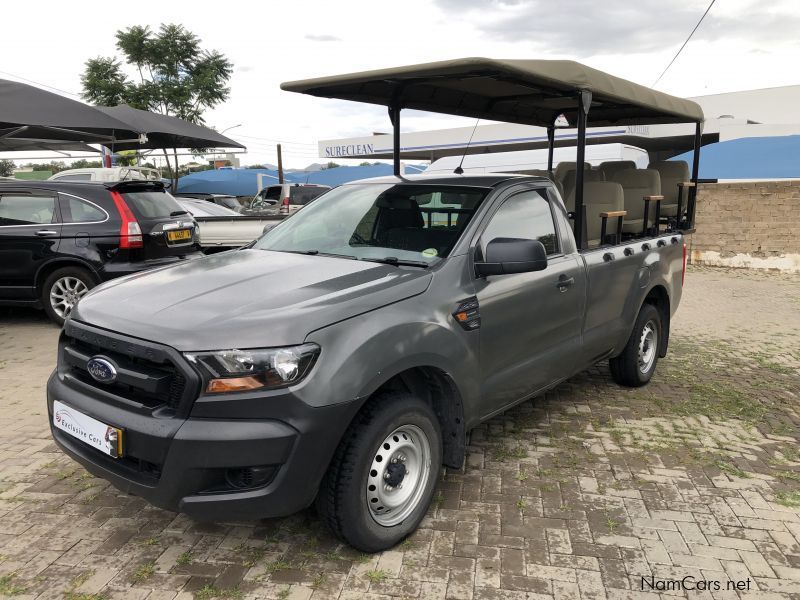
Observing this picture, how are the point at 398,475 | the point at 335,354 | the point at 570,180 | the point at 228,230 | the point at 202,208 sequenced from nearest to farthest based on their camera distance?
the point at 335,354 → the point at 398,475 → the point at 570,180 → the point at 228,230 → the point at 202,208

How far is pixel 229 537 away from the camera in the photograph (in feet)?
10.4

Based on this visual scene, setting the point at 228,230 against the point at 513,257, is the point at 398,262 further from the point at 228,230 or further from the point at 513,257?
the point at 228,230

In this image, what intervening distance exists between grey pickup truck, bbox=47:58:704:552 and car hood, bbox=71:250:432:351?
0.01 metres

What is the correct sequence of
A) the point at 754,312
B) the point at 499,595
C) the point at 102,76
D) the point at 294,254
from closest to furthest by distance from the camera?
the point at 499,595, the point at 294,254, the point at 754,312, the point at 102,76

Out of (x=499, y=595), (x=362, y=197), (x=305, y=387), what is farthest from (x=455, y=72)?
(x=499, y=595)

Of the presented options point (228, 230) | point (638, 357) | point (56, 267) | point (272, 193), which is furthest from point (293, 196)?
point (638, 357)

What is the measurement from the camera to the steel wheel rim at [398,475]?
116 inches

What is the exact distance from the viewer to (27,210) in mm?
7590

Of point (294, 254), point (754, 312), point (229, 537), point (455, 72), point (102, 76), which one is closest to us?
point (229, 537)

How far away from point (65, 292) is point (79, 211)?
100 cm

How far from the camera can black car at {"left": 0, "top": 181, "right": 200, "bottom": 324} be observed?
7402 mm

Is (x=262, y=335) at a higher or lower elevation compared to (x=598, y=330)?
higher

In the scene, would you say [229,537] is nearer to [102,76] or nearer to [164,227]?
[164,227]

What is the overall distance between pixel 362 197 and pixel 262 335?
6.48 feet
